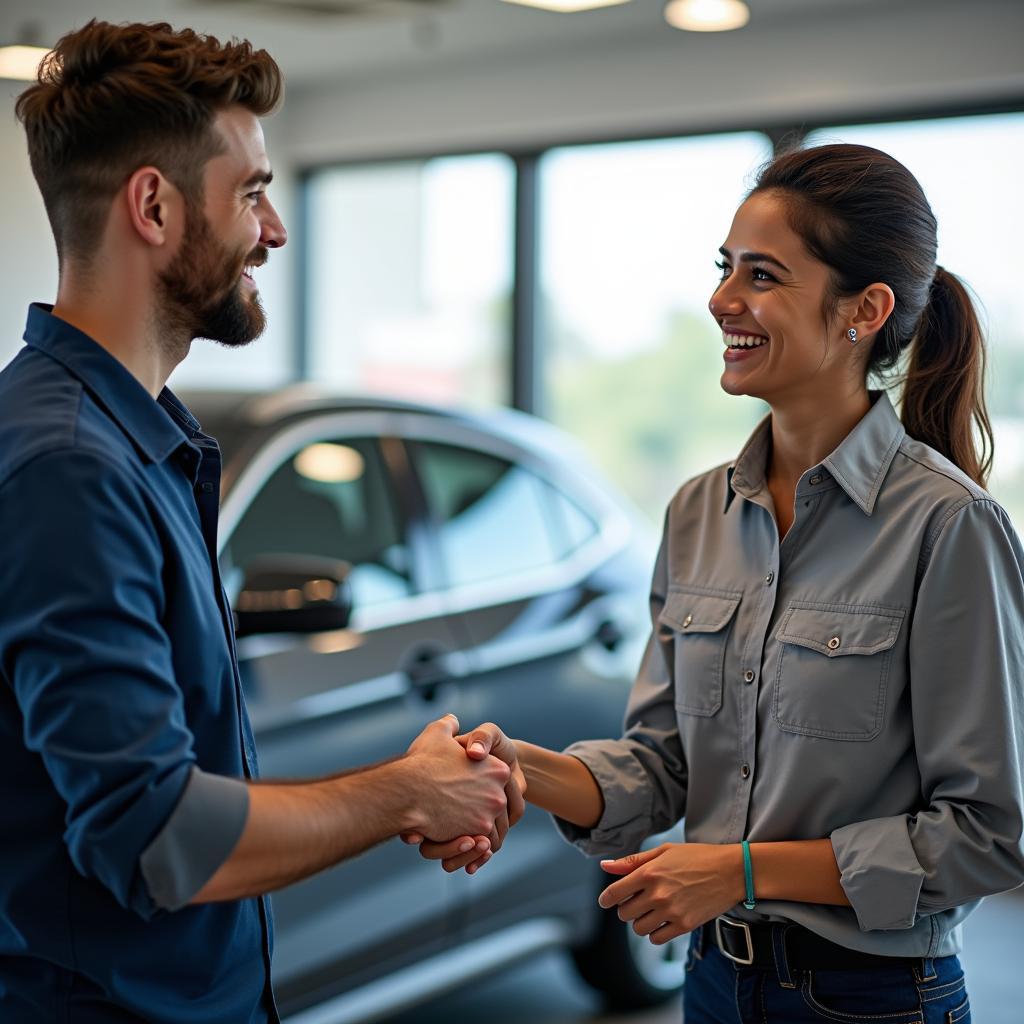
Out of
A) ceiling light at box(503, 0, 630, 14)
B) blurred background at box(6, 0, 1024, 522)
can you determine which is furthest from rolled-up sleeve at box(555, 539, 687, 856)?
ceiling light at box(503, 0, 630, 14)

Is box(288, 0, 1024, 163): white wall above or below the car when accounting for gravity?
above

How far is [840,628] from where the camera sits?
1.69 m

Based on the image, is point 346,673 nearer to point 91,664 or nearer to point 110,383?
point 110,383

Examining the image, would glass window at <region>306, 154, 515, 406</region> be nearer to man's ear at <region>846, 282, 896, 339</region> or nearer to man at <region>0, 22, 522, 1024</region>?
man's ear at <region>846, 282, 896, 339</region>

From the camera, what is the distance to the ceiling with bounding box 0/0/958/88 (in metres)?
5.29

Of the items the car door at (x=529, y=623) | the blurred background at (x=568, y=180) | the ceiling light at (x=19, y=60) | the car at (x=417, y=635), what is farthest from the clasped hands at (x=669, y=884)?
the ceiling light at (x=19, y=60)

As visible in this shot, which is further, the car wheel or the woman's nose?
the car wheel

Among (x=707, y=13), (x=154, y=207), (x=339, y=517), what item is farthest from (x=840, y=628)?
(x=707, y=13)

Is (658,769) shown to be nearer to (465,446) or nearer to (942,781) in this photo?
(942,781)

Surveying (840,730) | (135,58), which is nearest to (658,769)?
(840,730)

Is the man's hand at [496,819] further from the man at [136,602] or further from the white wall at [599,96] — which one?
the white wall at [599,96]

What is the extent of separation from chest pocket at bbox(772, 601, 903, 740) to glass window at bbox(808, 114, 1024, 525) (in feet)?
12.7

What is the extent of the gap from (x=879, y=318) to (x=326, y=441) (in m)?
1.58

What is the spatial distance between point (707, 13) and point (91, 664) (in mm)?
4589
